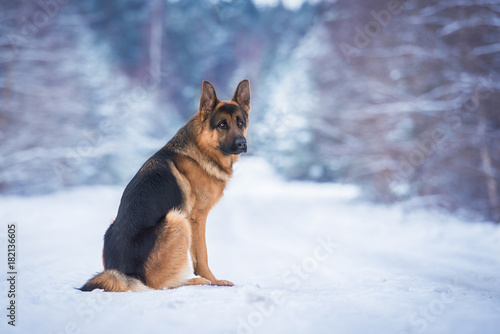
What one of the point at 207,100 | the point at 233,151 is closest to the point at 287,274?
the point at 233,151

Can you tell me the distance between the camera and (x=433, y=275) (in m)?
5.48

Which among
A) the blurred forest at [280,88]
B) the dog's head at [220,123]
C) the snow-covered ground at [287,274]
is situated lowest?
the snow-covered ground at [287,274]

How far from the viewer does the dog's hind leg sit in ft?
11.1

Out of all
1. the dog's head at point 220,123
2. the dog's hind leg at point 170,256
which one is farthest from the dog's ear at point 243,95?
the dog's hind leg at point 170,256

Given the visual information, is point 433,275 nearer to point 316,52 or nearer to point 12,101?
point 316,52

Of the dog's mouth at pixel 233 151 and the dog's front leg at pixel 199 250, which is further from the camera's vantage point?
the dog's mouth at pixel 233 151

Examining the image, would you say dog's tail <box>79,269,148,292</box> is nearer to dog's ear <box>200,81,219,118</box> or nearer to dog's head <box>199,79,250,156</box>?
dog's head <box>199,79,250,156</box>

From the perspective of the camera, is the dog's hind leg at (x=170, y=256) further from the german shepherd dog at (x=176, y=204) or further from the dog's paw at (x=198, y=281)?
the dog's paw at (x=198, y=281)

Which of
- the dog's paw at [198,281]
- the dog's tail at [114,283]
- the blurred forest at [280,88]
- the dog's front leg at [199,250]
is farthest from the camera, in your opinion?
the blurred forest at [280,88]

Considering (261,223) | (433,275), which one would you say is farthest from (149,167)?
(261,223)

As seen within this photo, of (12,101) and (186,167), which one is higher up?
(12,101)

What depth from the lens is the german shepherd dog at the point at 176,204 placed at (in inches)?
131

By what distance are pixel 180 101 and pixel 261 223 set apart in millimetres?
13775

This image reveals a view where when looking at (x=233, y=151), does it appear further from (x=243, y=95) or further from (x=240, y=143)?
(x=243, y=95)
